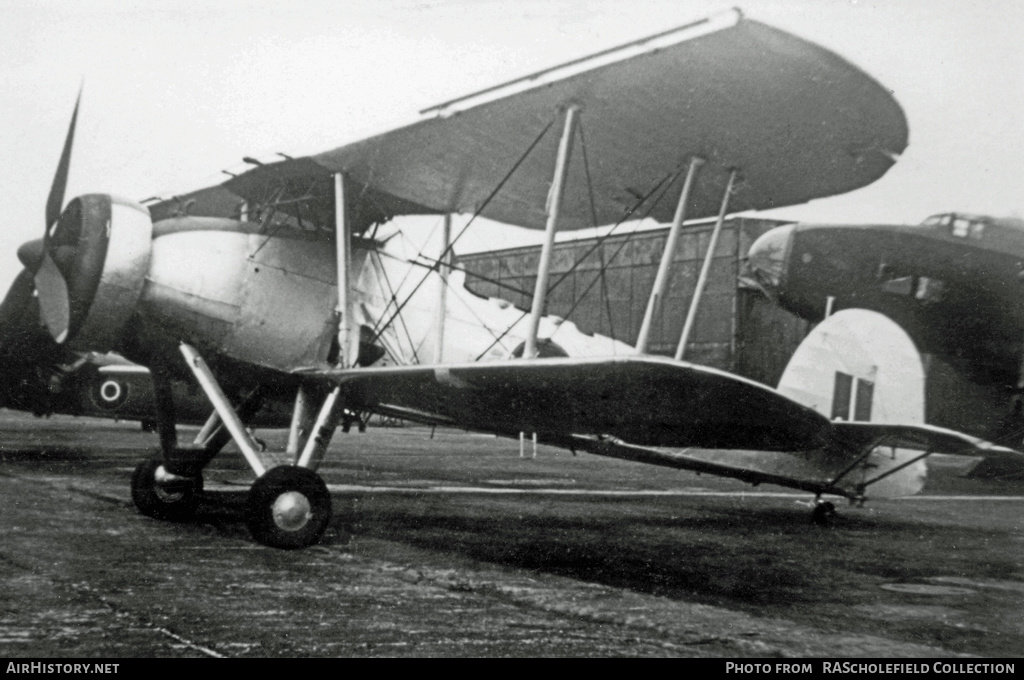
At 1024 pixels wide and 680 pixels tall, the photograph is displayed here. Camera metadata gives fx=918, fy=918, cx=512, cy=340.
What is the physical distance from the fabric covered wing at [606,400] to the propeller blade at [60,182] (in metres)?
1.88

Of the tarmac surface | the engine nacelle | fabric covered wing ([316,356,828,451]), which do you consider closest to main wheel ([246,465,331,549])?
the tarmac surface

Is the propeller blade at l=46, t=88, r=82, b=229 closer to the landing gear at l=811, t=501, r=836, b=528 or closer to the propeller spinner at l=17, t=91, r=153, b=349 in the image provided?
the propeller spinner at l=17, t=91, r=153, b=349

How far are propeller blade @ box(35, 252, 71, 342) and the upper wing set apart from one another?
130cm

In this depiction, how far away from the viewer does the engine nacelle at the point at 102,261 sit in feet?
17.8

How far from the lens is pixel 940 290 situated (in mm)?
10445

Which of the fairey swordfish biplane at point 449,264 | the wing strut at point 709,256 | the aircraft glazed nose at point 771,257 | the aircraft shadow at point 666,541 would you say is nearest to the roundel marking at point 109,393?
the aircraft shadow at point 666,541

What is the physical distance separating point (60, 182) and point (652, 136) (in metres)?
3.65

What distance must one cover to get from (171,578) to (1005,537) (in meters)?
6.54

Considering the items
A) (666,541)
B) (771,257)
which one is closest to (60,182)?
(666,541)

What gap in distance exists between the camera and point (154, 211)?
296 inches

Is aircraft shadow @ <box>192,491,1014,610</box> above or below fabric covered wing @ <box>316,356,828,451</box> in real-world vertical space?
below

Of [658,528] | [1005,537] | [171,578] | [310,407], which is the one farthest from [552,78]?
[1005,537]

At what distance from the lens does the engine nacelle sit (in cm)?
542
